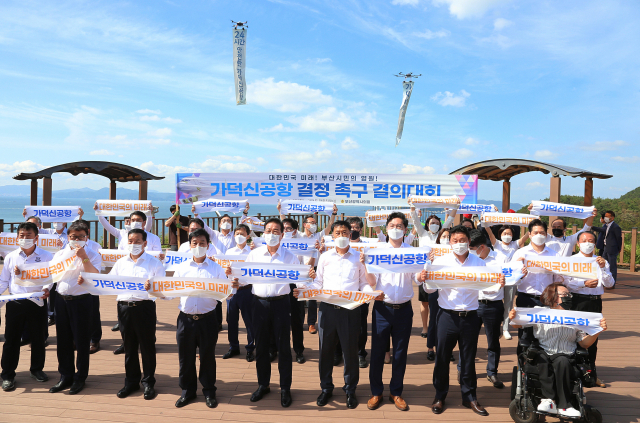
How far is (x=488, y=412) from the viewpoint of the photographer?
4.48m

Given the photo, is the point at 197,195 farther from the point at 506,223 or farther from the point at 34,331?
the point at 506,223

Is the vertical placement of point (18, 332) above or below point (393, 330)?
below

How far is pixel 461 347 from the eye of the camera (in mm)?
4547

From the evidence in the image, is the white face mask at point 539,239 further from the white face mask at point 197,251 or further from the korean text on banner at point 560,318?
the white face mask at point 197,251

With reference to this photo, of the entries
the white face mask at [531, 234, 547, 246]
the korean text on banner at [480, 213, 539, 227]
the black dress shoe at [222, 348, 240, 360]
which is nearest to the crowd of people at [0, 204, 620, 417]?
the white face mask at [531, 234, 547, 246]

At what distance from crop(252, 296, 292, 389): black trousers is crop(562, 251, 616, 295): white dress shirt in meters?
3.92

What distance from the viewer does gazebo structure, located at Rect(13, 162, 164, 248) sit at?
11.9m

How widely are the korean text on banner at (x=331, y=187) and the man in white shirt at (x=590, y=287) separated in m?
7.05

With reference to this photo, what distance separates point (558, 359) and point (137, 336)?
15.9ft

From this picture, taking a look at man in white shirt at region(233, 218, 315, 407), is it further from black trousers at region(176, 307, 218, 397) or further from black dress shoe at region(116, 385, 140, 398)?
black dress shoe at region(116, 385, 140, 398)

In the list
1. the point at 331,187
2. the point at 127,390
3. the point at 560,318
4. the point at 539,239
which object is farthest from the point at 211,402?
the point at 331,187

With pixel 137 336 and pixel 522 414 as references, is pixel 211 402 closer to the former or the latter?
pixel 137 336

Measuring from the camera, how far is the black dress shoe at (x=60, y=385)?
4.89 metres

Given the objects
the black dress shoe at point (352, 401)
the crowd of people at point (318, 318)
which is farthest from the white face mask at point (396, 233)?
the black dress shoe at point (352, 401)
